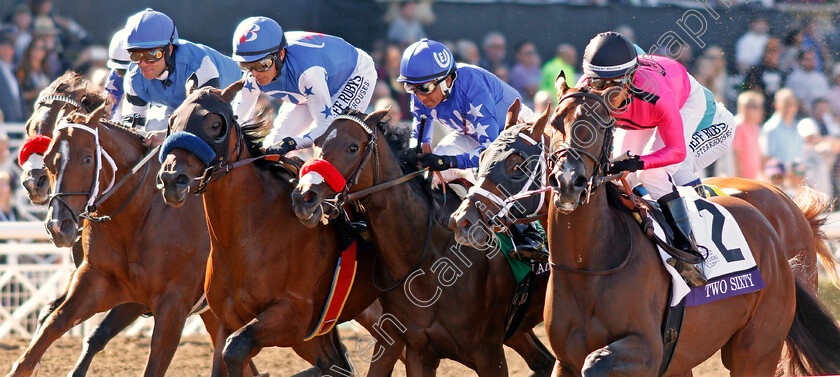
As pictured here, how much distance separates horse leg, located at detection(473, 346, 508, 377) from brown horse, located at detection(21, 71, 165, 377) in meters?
2.00

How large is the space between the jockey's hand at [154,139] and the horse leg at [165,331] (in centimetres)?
84

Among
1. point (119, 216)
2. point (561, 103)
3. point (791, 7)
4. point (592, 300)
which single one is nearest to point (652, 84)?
point (561, 103)

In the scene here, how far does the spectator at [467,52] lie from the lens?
34.2 feet

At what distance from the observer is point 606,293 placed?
12.6 feet

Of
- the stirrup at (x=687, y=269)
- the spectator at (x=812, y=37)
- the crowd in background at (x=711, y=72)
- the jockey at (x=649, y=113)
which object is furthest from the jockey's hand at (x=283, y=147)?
the spectator at (x=812, y=37)

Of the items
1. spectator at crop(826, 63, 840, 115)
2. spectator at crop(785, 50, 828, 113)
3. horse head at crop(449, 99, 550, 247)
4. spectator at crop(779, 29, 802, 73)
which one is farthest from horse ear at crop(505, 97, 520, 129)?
spectator at crop(826, 63, 840, 115)

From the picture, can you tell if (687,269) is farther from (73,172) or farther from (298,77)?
(73,172)

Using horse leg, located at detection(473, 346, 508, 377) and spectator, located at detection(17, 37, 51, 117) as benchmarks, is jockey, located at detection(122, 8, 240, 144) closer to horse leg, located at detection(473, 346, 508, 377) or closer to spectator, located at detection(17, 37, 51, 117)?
horse leg, located at detection(473, 346, 508, 377)

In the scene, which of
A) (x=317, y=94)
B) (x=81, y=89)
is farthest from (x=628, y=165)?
(x=81, y=89)

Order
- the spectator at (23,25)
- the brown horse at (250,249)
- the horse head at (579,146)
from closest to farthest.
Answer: the horse head at (579,146) < the brown horse at (250,249) < the spectator at (23,25)

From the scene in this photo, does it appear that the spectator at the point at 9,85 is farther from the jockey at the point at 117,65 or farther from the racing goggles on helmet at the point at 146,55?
the racing goggles on helmet at the point at 146,55

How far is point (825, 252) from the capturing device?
20.1 ft

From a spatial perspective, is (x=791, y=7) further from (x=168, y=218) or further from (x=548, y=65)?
(x=168, y=218)

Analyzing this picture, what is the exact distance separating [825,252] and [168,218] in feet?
13.2
